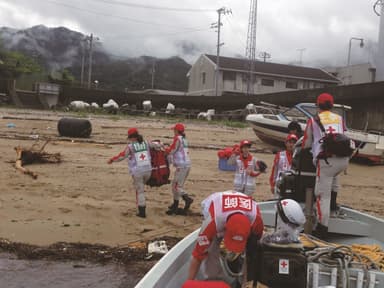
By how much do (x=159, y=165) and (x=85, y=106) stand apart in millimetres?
28084

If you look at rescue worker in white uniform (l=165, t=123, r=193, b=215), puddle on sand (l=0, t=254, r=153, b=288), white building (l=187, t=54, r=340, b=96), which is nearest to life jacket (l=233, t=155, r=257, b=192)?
rescue worker in white uniform (l=165, t=123, r=193, b=215)

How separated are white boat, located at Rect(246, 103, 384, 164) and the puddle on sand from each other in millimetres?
10477

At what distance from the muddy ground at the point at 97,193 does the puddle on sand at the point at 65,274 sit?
2.55 ft

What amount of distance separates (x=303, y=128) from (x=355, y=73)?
37.0 meters

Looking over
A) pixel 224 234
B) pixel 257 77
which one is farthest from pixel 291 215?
pixel 257 77

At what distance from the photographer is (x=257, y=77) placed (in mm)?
48812

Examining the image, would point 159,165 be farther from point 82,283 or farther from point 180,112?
point 180,112

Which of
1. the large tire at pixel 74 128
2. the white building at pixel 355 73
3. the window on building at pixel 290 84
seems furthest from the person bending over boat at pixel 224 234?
the window on building at pixel 290 84

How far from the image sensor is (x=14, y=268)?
666 cm

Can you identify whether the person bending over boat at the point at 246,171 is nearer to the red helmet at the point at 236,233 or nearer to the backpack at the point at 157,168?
the backpack at the point at 157,168

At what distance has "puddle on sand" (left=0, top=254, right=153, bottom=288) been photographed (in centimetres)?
629

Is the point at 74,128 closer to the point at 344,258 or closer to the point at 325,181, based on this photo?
the point at 325,181

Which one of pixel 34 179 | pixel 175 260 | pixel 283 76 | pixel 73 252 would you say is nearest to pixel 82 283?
pixel 73 252

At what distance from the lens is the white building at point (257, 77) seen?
48.7 metres
